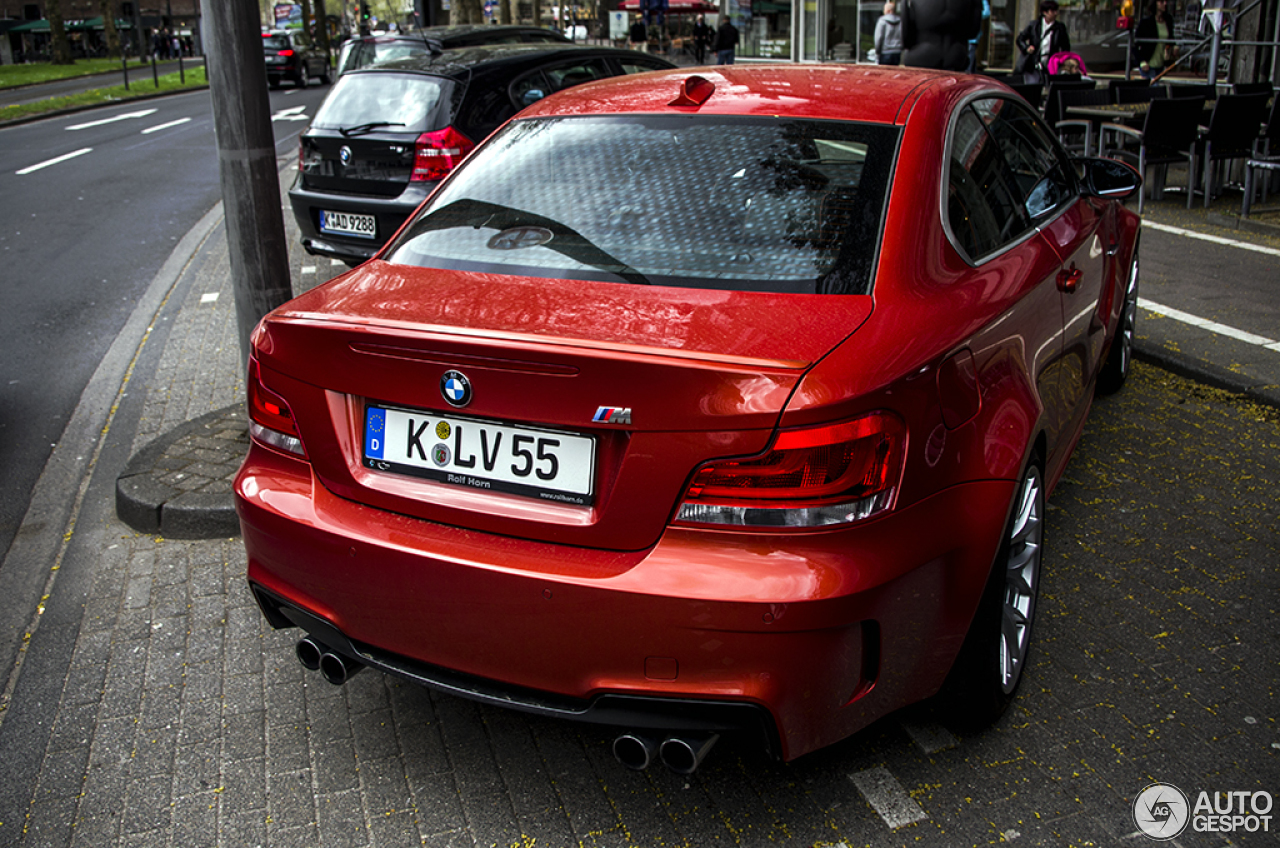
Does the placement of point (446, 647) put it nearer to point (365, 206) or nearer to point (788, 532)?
point (788, 532)

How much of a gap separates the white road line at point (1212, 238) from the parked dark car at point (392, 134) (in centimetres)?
534

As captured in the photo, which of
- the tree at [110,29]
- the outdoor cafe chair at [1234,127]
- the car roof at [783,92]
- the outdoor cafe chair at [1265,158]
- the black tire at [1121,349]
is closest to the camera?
the car roof at [783,92]

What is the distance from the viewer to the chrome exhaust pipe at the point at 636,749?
2197 mm

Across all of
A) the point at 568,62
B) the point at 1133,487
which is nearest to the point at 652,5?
the point at 568,62

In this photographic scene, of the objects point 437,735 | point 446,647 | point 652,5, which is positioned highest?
point 652,5

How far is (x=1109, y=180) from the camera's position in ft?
13.5

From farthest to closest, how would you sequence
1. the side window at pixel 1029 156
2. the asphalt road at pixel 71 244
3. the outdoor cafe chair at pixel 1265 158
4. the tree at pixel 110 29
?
the tree at pixel 110 29, the outdoor cafe chair at pixel 1265 158, the asphalt road at pixel 71 244, the side window at pixel 1029 156

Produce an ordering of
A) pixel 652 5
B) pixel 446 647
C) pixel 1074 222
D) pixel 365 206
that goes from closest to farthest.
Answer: pixel 446 647 < pixel 1074 222 < pixel 365 206 < pixel 652 5

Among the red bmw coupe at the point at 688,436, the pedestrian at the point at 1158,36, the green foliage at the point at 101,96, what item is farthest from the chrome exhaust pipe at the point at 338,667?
the green foliage at the point at 101,96

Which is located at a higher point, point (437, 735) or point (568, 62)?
point (568, 62)

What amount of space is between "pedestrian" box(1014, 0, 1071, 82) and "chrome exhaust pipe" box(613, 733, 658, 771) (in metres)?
13.8

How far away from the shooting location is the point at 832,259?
97.8 inches

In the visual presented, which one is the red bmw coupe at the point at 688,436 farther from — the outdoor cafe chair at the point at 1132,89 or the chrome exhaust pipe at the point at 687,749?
the outdoor cafe chair at the point at 1132,89

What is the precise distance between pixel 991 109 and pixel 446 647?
7.71 ft
